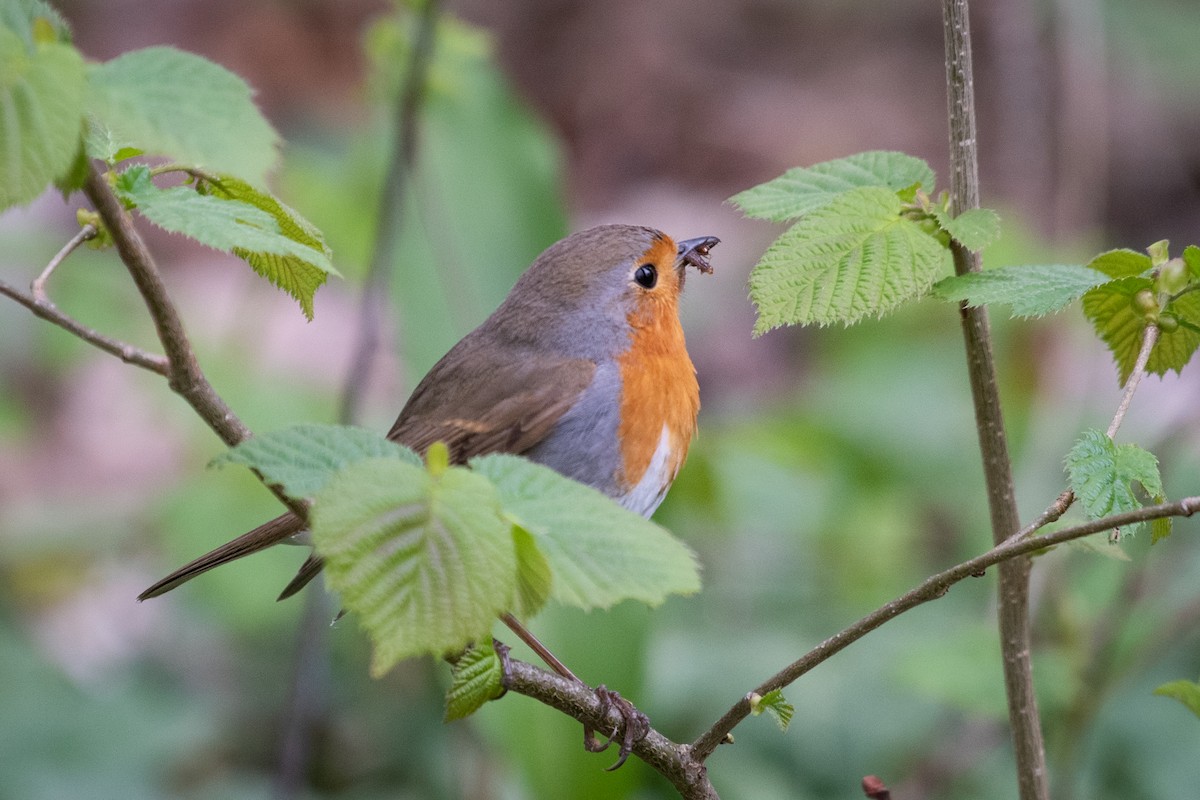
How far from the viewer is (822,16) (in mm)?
6996

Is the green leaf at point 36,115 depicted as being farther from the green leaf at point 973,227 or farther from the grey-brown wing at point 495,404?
the grey-brown wing at point 495,404

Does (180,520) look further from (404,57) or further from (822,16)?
(822,16)

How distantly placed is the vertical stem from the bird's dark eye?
881 millimetres

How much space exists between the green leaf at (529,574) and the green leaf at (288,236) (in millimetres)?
348

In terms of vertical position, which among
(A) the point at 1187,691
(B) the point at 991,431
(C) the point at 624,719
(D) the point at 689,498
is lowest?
(D) the point at 689,498

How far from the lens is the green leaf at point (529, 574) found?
992 mm

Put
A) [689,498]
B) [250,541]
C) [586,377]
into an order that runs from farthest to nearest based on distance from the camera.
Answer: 1. [689,498]
2. [586,377]
3. [250,541]

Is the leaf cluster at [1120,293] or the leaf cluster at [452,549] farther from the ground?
the leaf cluster at [1120,293]

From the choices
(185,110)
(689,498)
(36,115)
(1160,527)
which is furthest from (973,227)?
(689,498)

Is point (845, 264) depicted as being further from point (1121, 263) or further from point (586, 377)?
point (586, 377)

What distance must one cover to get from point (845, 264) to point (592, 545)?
48 centimetres

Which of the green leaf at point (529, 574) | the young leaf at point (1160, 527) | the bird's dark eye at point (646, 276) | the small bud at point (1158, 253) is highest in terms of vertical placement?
the small bud at point (1158, 253)

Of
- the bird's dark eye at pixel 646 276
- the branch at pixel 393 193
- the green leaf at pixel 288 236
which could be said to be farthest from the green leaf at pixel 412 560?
the branch at pixel 393 193

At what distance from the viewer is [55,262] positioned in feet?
3.54
